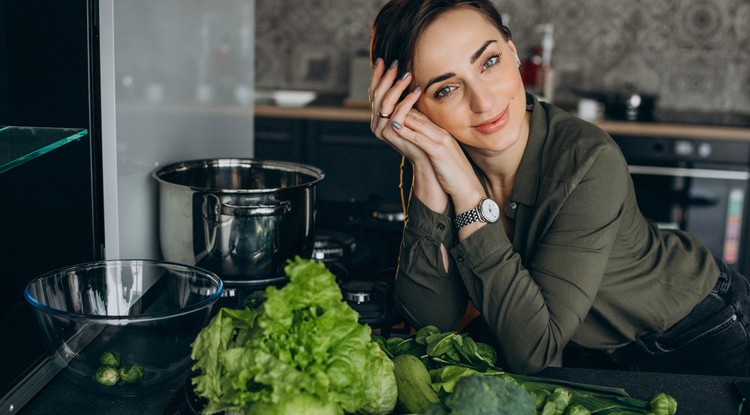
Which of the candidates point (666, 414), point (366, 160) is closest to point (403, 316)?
point (666, 414)

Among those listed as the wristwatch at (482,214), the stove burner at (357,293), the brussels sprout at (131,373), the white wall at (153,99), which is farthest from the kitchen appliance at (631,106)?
the brussels sprout at (131,373)

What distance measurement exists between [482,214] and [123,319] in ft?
2.05

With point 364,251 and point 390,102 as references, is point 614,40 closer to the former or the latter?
point 364,251

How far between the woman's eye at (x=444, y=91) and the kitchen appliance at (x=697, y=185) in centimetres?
230

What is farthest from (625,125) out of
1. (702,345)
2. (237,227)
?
(237,227)

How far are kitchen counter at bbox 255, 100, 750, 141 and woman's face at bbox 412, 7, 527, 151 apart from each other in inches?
85.0

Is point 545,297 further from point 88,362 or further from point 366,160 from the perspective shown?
point 366,160

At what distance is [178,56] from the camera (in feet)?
5.33

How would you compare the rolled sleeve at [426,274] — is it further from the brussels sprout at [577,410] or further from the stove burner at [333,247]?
the brussels sprout at [577,410]

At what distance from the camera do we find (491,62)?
1406mm

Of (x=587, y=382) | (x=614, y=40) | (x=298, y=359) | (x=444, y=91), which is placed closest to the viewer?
(x=298, y=359)

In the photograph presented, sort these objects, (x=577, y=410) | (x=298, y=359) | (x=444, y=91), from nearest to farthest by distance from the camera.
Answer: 1. (x=298, y=359)
2. (x=577, y=410)
3. (x=444, y=91)

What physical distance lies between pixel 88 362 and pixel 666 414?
72 centimetres

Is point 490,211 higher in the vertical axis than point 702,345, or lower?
higher
